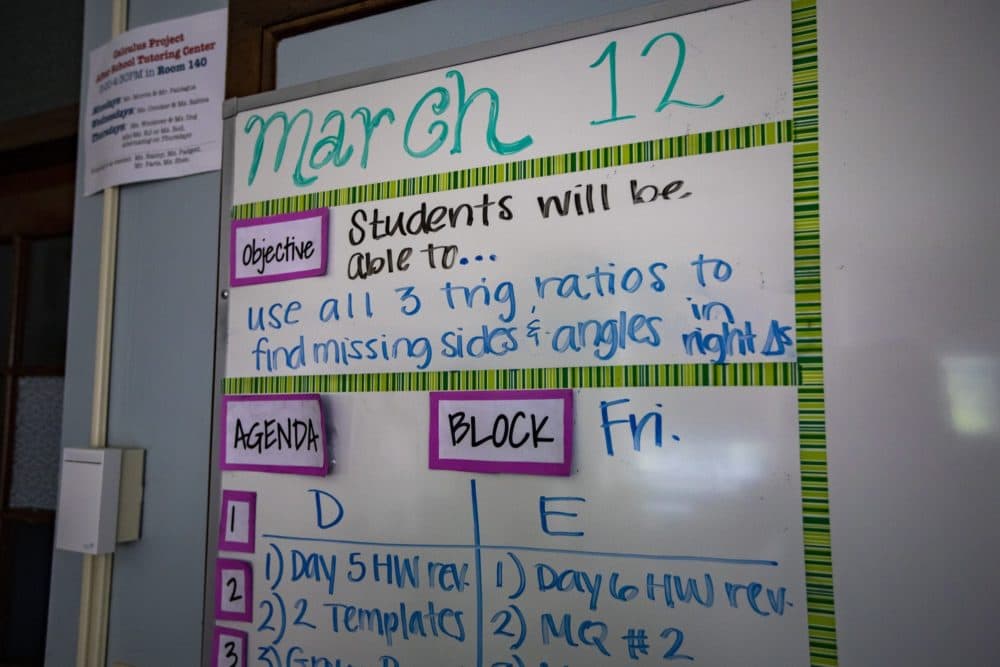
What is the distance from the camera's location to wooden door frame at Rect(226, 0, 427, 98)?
3.30ft

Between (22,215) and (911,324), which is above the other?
(22,215)

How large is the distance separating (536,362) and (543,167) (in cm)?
25

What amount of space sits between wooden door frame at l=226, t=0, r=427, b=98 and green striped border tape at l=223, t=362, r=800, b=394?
1.58 ft

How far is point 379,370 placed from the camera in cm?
90

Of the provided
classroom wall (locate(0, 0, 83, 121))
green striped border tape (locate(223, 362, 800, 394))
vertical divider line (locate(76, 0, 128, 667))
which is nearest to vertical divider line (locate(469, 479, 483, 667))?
green striped border tape (locate(223, 362, 800, 394))

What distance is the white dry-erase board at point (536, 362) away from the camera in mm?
722

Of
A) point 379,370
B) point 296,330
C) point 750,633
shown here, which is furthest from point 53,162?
point 750,633

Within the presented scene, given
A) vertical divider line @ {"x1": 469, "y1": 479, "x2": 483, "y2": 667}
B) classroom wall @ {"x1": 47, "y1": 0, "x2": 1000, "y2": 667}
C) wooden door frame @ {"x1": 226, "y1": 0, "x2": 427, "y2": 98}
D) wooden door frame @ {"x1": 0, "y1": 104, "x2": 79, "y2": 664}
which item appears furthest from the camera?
wooden door frame @ {"x1": 0, "y1": 104, "x2": 79, "y2": 664}

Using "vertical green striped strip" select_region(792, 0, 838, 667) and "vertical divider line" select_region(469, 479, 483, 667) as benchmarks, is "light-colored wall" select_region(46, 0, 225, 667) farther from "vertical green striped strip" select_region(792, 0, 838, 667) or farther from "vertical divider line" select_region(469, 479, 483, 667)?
"vertical green striped strip" select_region(792, 0, 838, 667)

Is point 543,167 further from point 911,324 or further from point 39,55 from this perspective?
point 39,55

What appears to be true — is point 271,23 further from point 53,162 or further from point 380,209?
point 53,162

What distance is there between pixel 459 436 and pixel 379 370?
150 millimetres

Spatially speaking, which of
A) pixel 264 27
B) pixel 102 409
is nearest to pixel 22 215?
pixel 102 409

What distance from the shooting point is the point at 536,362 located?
0.82 metres
